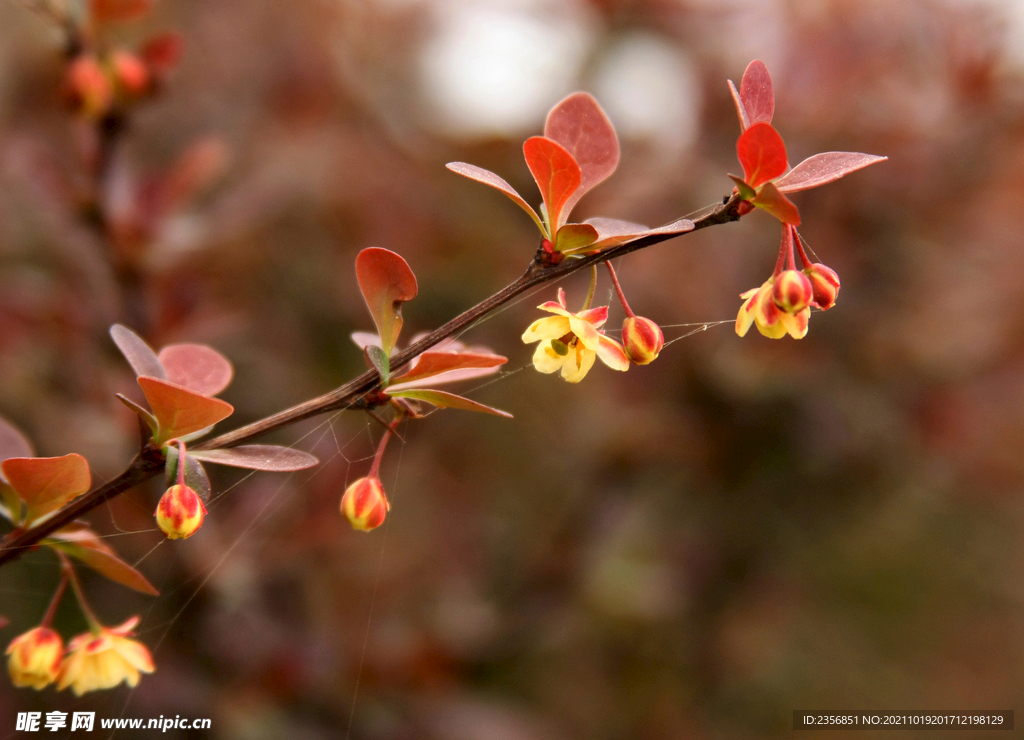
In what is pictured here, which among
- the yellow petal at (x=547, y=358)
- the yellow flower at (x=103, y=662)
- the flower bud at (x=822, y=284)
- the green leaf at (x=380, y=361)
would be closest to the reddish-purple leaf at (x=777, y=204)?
the flower bud at (x=822, y=284)

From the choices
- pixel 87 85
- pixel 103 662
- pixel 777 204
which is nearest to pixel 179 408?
pixel 103 662

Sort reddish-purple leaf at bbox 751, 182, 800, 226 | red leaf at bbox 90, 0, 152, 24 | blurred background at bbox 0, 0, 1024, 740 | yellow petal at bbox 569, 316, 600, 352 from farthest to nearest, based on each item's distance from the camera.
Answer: blurred background at bbox 0, 0, 1024, 740 → red leaf at bbox 90, 0, 152, 24 → yellow petal at bbox 569, 316, 600, 352 → reddish-purple leaf at bbox 751, 182, 800, 226

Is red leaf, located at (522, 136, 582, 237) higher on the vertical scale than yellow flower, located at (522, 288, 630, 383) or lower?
higher

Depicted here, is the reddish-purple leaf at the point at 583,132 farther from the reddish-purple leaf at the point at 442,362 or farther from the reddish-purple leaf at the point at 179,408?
→ the reddish-purple leaf at the point at 179,408

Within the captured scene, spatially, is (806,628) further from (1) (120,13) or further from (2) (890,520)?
(1) (120,13)

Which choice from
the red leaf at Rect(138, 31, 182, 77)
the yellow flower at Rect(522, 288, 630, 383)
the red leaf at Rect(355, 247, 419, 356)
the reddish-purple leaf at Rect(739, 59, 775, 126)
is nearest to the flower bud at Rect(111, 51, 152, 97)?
the red leaf at Rect(138, 31, 182, 77)

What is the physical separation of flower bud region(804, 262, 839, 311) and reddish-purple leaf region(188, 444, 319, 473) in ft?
1.47

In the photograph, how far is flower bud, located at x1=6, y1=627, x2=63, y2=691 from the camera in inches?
23.8

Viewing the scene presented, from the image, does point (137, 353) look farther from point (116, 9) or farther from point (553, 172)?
point (116, 9)

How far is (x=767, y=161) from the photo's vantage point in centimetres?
50

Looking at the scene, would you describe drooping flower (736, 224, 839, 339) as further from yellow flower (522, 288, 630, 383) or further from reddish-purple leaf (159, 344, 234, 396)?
reddish-purple leaf (159, 344, 234, 396)

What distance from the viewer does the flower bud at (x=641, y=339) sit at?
581 millimetres

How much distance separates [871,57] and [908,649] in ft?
7.86

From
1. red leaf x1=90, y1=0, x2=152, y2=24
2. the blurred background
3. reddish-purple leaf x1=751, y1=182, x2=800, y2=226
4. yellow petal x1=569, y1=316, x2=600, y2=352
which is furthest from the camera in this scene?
the blurred background
